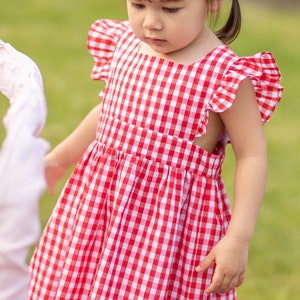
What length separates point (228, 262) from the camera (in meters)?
2.20

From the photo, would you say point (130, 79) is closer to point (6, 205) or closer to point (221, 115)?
point (221, 115)

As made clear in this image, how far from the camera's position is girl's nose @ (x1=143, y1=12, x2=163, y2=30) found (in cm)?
221

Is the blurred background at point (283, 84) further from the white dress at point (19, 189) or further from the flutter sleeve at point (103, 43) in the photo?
the white dress at point (19, 189)

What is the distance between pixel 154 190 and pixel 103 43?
0.47 m

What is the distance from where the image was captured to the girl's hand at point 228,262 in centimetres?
220

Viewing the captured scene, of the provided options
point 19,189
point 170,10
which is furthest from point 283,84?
point 19,189

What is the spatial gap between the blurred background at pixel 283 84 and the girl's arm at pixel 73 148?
1.50 ft

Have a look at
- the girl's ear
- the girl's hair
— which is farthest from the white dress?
the girl's hair

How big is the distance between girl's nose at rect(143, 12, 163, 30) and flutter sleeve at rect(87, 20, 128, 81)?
1.01 feet

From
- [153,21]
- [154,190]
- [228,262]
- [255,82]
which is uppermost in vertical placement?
[153,21]

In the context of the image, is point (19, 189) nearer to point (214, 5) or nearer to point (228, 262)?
point (228, 262)

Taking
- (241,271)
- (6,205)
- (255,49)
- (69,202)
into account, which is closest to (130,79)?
(69,202)

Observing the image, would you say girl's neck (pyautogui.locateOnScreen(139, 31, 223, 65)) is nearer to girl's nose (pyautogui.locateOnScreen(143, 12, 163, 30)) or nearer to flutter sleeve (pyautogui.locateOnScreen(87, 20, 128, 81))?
girl's nose (pyautogui.locateOnScreen(143, 12, 163, 30))

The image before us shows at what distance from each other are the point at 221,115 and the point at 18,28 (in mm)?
5094
